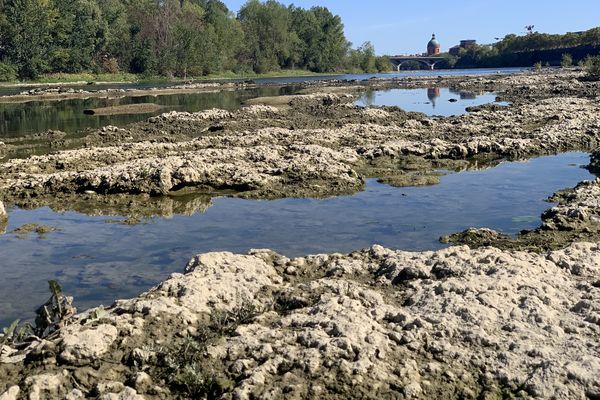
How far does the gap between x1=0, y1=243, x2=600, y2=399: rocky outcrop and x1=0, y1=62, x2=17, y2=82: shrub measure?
84521mm

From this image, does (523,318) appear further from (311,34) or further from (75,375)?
(311,34)

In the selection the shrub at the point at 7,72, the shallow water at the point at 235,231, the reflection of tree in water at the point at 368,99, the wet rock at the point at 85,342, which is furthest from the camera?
the shrub at the point at 7,72

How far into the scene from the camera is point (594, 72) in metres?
60.3

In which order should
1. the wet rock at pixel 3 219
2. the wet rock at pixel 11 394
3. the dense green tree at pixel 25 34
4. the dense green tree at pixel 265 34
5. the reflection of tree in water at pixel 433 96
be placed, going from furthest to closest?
the dense green tree at pixel 265 34 → the dense green tree at pixel 25 34 → the reflection of tree in water at pixel 433 96 → the wet rock at pixel 3 219 → the wet rock at pixel 11 394

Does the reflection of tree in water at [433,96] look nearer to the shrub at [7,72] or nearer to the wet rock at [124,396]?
the wet rock at [124,396]

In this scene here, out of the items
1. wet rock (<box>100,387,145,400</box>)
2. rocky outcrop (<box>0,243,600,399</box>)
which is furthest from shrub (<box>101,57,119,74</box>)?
wet rock (<box>100,387,145,400</box>)

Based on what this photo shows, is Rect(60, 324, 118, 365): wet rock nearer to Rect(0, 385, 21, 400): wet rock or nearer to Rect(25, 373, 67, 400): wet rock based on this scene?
Rect(25, 373, 67, 400): wet rock

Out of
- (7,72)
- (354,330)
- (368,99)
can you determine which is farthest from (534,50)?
(354,330)

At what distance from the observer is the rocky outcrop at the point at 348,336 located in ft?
Result: 19.2

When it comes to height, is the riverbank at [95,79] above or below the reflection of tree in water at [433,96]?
above

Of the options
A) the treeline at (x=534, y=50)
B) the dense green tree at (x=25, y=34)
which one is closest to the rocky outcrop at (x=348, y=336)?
the dense green tree at (x=25, y=34)

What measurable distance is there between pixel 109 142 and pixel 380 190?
41.0 feet

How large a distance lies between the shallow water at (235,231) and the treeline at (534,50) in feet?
414

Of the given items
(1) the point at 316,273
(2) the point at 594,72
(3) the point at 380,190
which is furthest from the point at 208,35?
(1) the point at 316,273
